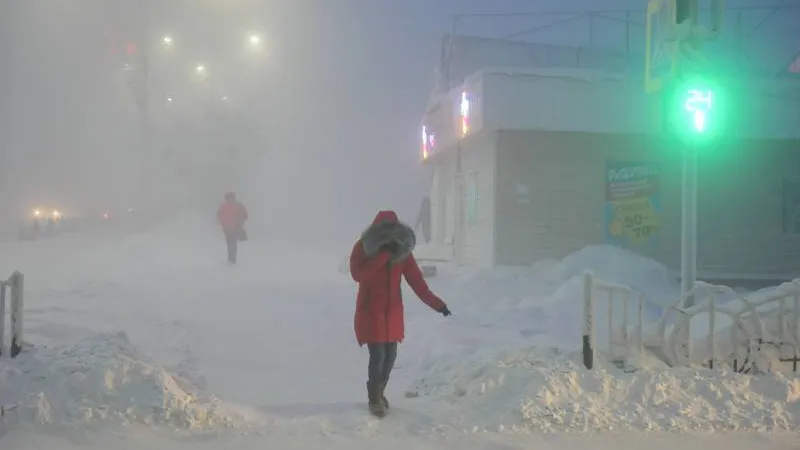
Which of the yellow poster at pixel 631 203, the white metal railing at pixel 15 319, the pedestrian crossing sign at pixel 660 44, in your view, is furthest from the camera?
the yellow poster at pixel 631 203

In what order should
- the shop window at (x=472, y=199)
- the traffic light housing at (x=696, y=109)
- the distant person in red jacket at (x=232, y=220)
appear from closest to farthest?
the traffic light housing at (x=696, y=109) < the shop window at (x=472, y=199) < the distant person in red jacket at (x=232, y=220)

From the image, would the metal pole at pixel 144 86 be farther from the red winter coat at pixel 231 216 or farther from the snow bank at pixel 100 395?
the snow bank at pixel 100 395

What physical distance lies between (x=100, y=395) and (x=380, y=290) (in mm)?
2189

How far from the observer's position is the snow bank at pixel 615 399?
545 centimetres

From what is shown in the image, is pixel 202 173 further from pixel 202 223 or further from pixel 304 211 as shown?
pixel 202 223

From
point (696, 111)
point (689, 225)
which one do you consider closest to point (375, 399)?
point (689, 225)

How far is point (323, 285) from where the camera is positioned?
13.9m

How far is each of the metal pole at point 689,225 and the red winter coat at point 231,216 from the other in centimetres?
1098

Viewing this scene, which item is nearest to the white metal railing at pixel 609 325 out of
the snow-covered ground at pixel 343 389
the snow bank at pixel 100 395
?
the snow-covered ground at pixel 343 389

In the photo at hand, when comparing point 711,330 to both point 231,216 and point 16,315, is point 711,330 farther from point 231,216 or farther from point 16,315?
point 231,216

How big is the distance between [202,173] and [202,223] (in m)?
15.6

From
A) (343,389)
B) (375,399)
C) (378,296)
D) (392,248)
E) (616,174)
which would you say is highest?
(616,174)

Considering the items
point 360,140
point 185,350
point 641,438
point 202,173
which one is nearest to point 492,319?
point 185,350

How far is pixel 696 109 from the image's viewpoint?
8891 millimetres
